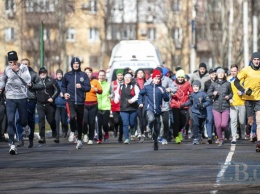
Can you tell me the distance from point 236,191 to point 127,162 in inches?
219

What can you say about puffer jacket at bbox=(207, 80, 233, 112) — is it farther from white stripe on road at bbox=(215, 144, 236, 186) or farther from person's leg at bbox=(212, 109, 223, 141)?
white stripe on road at bbox=(215, 144, 236, 186)

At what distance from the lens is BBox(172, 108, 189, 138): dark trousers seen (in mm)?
30152

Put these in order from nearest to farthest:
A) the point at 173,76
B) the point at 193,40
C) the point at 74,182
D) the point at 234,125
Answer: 1. the point at 74,182
2. the point at 234,125
3. the point at 173,76
4. the point at 193,40

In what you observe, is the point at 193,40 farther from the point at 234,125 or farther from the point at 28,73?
the point at 28,73

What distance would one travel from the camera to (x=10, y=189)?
1725cm

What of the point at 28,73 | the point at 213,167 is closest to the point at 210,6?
the point at 28,73

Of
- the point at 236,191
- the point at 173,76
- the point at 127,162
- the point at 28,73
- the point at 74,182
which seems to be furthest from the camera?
the point at 173,76

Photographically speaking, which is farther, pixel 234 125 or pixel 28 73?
pixel 234 125

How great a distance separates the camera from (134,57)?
125 feet

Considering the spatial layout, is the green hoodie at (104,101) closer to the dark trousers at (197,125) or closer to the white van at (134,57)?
the dark trousers at (197,125)

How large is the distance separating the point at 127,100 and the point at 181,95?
4.53 feet

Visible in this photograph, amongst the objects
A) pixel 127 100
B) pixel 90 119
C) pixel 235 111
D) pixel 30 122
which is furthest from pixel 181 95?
pixel 30 122

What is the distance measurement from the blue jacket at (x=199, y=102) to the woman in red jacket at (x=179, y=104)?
12.3 inches

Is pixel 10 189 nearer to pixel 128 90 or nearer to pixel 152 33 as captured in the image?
pixel 128 90
